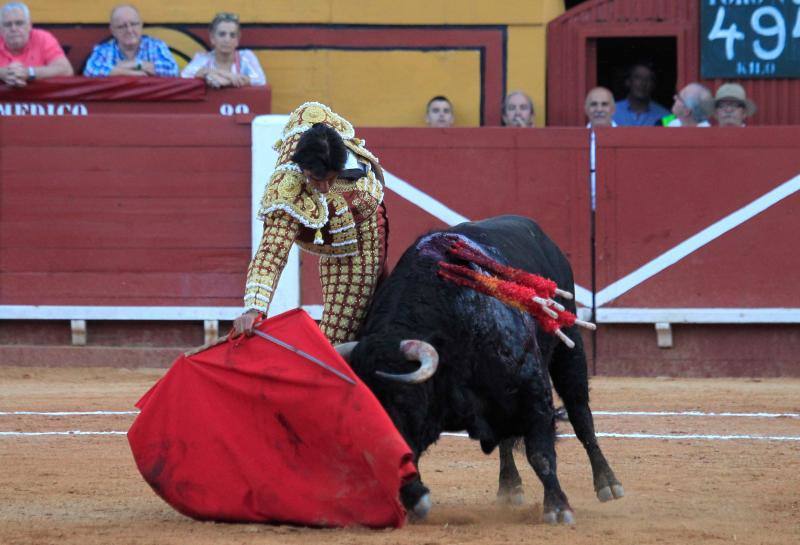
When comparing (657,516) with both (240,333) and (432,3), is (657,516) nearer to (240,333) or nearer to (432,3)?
(240,333)

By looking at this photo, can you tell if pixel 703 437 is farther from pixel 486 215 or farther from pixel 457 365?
pixel 486 215

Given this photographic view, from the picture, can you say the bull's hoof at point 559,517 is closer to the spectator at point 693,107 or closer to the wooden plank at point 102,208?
the wooden plank at point 102,208

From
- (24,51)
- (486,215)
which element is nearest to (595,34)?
(486,215)

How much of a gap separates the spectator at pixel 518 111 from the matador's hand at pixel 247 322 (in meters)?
4.46

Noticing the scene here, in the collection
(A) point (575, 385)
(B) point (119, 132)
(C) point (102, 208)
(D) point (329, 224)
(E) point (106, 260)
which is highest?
(B) point (119, 132)

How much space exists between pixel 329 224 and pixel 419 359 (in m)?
0.60

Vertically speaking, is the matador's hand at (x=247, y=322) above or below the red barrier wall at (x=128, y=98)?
below

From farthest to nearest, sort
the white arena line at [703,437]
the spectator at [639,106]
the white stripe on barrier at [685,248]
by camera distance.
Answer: the spectator at [639,106] < the white stripe on barrier at [685,248] < the white arena line at [703,437]

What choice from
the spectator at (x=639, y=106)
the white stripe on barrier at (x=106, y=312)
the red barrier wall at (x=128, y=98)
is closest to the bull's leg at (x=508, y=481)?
the white stripe on barrier at (x=106, y=312)

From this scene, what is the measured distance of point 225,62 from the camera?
8.30 metres

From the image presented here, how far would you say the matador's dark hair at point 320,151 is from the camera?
12.6ft

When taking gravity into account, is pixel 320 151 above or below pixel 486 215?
above

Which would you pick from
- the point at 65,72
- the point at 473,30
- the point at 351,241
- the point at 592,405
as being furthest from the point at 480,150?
the point at 351,241

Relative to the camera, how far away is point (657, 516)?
403cm
